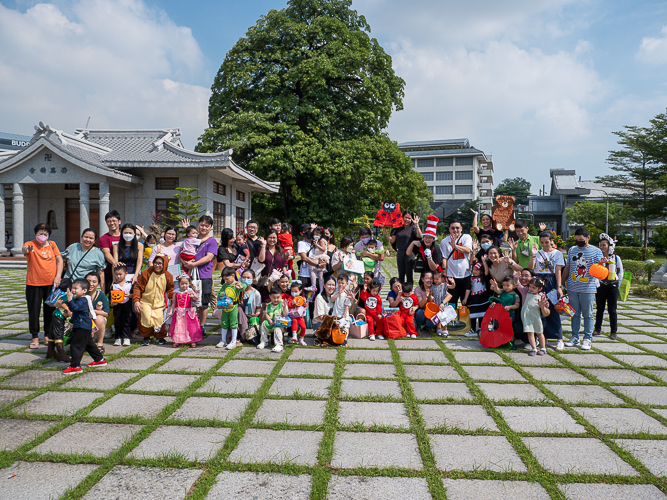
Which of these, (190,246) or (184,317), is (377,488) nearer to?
(184,317)

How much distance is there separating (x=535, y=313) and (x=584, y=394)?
151 cm

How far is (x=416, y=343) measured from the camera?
5.75 metres

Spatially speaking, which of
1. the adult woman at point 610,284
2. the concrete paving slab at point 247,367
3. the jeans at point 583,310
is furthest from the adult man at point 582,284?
the concrete paving slab at point 247,367

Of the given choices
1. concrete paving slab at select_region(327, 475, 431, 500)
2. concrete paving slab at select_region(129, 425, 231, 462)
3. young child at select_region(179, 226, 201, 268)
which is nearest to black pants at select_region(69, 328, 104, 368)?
young child at select_region(179, 226, 201, 268)

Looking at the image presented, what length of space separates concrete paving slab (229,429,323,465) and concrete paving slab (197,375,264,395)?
0.83 metres

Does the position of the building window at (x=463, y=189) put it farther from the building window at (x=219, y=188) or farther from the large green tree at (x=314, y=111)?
the building window at (x=219, y=188)

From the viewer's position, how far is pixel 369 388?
3.98m

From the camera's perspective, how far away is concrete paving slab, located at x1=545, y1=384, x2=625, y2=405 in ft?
12.2

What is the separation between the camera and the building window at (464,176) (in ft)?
195

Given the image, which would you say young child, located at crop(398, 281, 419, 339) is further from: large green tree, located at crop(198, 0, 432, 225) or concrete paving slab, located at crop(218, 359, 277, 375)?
large green tree, located at crop(198, 0, 432, 225)

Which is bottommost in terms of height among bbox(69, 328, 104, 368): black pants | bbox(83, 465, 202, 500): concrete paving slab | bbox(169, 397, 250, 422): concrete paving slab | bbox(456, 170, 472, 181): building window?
bbox(83, 465, 202, 500): concrete paving slab

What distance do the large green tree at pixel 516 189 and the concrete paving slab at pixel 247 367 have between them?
2578 inches

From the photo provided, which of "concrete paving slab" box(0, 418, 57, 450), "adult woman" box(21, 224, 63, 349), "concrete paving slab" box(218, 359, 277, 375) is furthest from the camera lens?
"adult woman" box(21, 224, 63, 349)

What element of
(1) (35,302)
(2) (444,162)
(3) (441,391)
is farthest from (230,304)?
(2) (444,162)
